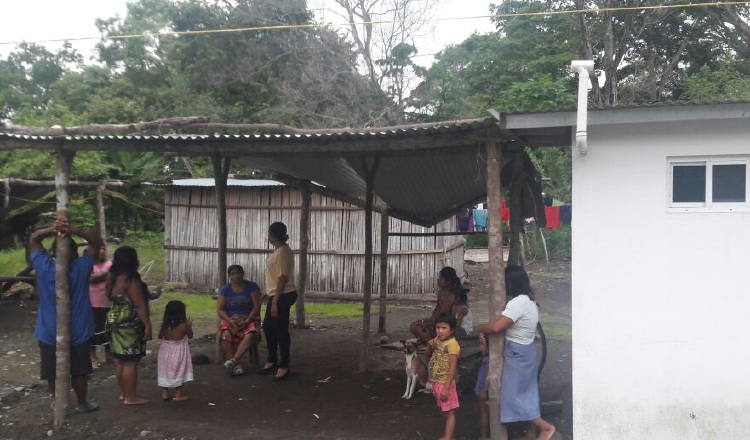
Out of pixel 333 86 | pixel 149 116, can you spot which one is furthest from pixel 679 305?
pixel 149 116

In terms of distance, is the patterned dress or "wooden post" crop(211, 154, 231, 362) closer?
the patterned dress

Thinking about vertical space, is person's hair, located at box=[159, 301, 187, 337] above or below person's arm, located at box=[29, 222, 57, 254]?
below

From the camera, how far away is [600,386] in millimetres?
4969

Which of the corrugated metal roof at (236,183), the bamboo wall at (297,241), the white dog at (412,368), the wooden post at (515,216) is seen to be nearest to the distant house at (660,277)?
the white dog at (412,368)

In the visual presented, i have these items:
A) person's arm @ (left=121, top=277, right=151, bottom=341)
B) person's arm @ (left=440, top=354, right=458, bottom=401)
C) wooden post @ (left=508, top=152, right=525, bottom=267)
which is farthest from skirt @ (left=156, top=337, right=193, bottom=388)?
wooden post @ (left=508, top=152, right=525, bottom=267)

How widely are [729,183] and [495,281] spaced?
1860mm

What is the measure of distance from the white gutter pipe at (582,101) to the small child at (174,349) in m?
4.06

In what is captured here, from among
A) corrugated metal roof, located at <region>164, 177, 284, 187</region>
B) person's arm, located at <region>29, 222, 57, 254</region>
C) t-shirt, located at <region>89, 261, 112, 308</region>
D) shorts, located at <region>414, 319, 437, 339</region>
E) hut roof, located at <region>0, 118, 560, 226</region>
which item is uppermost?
corrugated metal roof, located at <region>164, 177, 284, 187</region>

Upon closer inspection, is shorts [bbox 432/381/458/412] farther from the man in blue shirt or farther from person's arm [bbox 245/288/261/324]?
the man in blue shirt

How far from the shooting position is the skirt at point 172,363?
6.39 metres

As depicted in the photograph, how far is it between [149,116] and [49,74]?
503 inches

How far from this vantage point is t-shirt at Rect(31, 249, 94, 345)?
19.6ft

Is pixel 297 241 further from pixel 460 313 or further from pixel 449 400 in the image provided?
pixel 449 400

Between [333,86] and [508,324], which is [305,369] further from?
→ [333,86]
